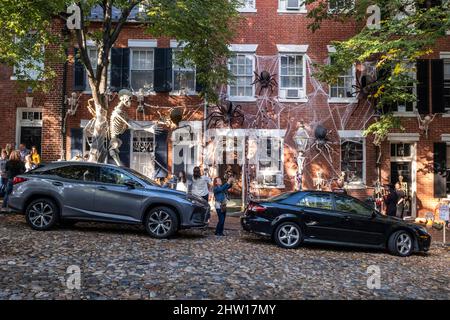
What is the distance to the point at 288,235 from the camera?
9.70 metres

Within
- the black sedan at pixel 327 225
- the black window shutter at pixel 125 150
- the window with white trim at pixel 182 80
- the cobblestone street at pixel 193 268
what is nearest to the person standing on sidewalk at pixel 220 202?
the cobblestone street at pixel 193 268

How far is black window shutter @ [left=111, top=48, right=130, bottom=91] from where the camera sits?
55.7 ft

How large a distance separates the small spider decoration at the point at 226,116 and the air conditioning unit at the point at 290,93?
6.35ft

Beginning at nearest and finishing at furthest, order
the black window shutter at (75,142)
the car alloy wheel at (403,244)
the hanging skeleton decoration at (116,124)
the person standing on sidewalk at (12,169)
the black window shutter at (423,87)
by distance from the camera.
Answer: the car alloy wheel at (403,244), the person standing on sidewalk at (12,169), the hanging skeleton decoration at (116,124), the black window shutter at (75,142), the black window shutter at (423,87)

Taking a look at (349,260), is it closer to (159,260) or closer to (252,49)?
(159,260)

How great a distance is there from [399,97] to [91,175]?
10054mm

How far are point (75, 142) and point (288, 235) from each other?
10519mm

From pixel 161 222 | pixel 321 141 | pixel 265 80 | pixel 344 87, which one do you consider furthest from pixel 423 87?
pixel 161 222

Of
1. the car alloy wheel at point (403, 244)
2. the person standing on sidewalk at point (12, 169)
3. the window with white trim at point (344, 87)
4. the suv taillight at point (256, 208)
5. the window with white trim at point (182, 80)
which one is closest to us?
the suv taillight at point (256, 208)

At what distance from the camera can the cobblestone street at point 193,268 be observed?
568 cm

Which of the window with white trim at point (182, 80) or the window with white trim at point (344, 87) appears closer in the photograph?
the window with white trim at point (182, 80)

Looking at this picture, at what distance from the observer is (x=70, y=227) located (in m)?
10.5

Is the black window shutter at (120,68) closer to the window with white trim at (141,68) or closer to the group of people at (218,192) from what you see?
the window with white trim at (141,68)

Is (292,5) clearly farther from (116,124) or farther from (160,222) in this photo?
(160,222)
